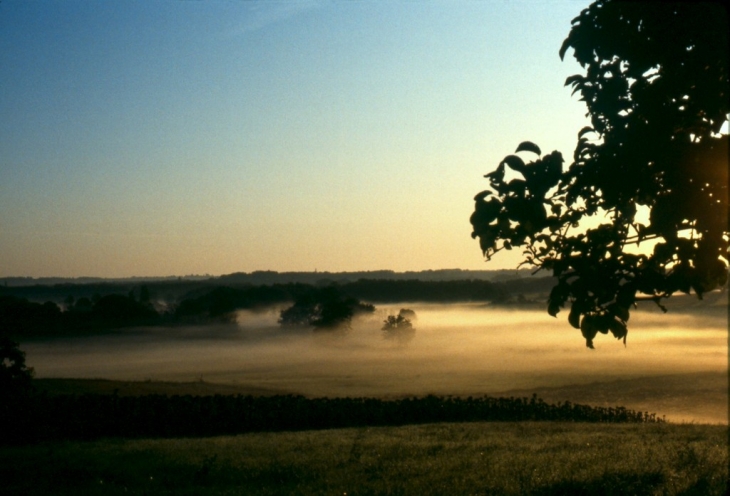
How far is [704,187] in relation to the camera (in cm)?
567

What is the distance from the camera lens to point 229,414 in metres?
31.1

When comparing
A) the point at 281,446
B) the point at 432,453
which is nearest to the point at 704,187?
the point at 432,453

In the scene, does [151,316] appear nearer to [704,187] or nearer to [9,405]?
[9,405]

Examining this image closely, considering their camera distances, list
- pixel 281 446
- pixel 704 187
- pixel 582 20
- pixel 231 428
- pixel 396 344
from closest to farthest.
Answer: pixel 704 187 → pixel 582 20 → pixel 281 446 → pixel 231 428 → pixel 396 344

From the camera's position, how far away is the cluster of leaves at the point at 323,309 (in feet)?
306

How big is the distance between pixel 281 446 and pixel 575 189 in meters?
13.7

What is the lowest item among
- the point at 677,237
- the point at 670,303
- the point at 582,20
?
the point at 670,303

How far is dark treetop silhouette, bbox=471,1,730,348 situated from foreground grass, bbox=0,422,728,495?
18.8ft

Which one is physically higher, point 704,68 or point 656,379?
point 704,68

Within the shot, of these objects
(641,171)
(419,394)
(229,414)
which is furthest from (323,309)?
(641,171)

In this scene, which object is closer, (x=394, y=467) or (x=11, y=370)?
(x=394, y=467)

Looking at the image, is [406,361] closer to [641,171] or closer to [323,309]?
[323,309]

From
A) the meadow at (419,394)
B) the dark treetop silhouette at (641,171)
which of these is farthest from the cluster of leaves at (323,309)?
the dark treetop silhouette at (641,171)

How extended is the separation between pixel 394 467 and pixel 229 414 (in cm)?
1874
